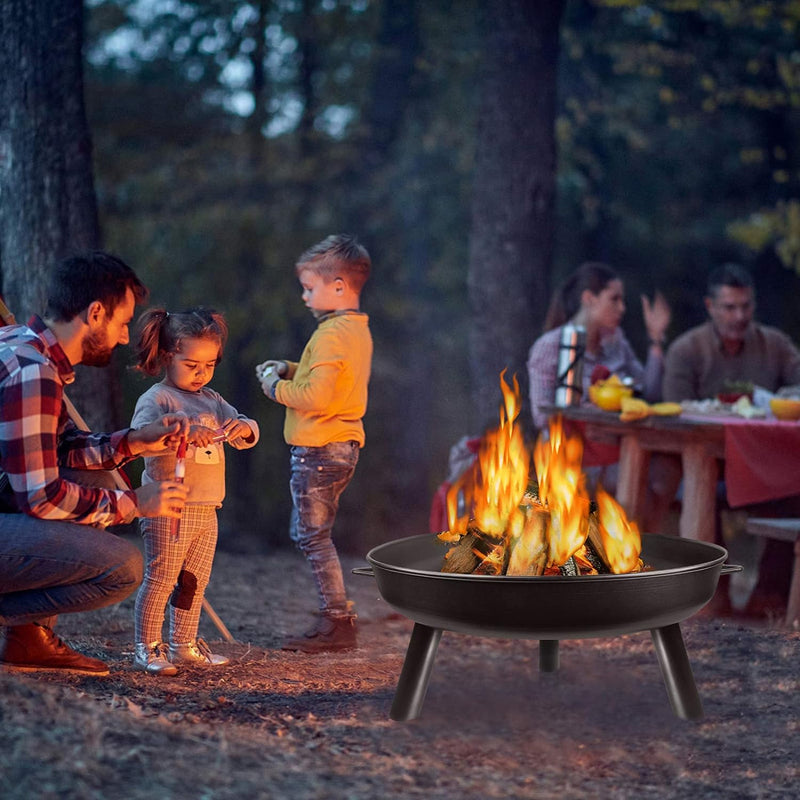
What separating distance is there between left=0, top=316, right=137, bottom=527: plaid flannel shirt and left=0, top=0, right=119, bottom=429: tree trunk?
2.24m

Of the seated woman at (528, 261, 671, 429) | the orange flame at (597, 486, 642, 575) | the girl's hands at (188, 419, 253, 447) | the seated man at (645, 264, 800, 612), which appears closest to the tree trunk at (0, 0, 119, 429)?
the girl's hands at (188, 419, 253, 447)

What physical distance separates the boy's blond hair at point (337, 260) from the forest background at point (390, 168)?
742 cm

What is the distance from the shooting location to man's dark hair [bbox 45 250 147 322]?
11.8 ft

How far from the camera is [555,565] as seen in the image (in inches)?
139

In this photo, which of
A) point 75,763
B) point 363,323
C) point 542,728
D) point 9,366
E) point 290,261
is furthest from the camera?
point 290,261

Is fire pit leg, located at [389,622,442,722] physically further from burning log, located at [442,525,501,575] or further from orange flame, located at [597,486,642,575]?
orange flame, located at [597,486,642,575]

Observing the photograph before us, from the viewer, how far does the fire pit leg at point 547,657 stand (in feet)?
14.2

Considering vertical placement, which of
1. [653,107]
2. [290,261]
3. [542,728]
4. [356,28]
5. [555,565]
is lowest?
[542,728]

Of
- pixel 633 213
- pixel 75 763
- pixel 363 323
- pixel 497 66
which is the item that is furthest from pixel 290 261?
pixel 75 763

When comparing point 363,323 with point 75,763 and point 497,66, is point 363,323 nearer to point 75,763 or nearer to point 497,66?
point 75,763

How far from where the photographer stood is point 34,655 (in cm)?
380

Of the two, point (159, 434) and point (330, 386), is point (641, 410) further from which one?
point (159, 434)

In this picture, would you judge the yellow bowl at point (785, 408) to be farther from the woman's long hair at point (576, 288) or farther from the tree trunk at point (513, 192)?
the tree trunk at point (513, 192)

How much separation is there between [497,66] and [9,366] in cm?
508
